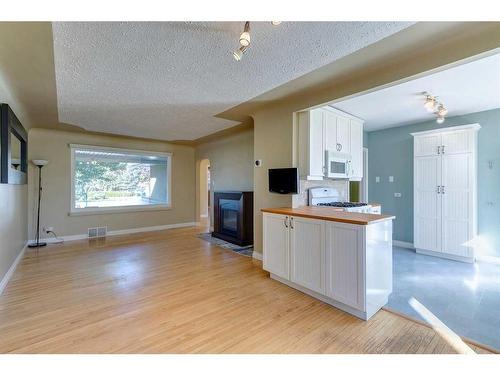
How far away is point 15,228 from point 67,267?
100 centimetres

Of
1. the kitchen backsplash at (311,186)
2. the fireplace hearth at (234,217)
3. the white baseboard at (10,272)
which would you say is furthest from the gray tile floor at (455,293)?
the white baseboard at (10,272)

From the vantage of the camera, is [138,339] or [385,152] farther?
[385,152]

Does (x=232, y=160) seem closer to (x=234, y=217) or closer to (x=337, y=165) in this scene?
(x=234, y=217)

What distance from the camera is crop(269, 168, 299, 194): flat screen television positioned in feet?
10.2

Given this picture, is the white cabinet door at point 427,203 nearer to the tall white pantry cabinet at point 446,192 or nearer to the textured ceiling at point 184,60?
the tall white pantry cabinet at point 446,192

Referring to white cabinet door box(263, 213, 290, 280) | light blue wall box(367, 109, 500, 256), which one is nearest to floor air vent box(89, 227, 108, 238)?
white cabinet door box(263, 213, 290, 280)

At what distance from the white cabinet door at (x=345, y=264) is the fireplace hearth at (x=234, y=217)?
255 centimetres

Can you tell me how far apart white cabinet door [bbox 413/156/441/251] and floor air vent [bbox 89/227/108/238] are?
6.56m

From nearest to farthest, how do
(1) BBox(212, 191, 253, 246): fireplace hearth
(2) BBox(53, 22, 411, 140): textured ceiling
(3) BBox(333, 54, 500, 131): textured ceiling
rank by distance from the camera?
1. (2) BBox(53, 22, 411, 140): textured ceiling
2. (3) BBox(333, 54, 500, 131): textured ceiling
3. (1) BBox(212, 191, 253, 246): fireplace hearth

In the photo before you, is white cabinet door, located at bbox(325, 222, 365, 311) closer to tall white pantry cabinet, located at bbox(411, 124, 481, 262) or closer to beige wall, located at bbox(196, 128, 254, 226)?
tall white pantry cabinet, located at bbox(411, 124, 481, 262)

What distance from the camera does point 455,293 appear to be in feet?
8.54

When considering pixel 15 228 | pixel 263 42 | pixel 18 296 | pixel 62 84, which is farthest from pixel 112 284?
pixel 263 42

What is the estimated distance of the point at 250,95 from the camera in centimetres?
299
